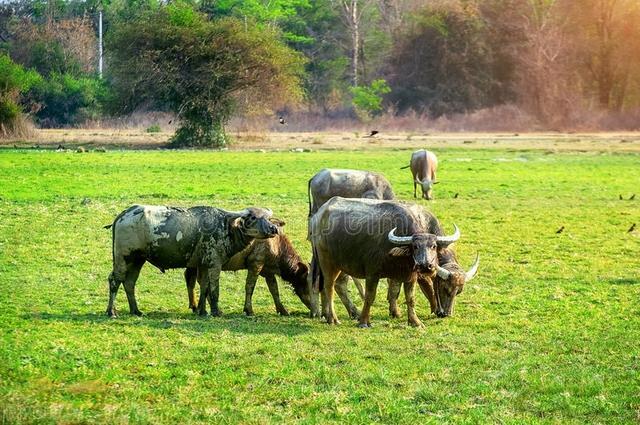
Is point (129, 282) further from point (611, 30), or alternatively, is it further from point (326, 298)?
point (611, 30)

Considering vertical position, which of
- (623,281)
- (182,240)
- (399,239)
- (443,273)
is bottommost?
(623,281)

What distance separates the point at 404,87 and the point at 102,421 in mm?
62319

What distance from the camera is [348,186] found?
16.0m

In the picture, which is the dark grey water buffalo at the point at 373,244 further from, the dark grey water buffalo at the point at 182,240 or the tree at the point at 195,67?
the tree at the point at 195,67

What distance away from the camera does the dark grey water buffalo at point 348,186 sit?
15.9 meters

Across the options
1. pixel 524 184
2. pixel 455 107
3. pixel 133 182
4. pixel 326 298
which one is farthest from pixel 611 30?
pixel 326 298

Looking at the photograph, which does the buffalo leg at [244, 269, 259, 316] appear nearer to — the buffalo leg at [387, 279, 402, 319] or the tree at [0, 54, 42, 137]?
the buffalo leg at [387, 279, 402, 319]

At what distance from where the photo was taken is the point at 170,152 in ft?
134

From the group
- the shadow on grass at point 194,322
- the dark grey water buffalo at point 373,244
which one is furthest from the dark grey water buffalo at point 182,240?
the dark grey water buffalo at point 373,244

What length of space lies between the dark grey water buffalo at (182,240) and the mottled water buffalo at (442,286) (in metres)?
1.62

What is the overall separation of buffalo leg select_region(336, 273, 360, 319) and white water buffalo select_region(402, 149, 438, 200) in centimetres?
1261

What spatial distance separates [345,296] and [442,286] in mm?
1233

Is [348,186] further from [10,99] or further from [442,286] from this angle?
[10,99]

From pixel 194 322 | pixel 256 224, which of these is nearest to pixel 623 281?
pixel 256 224
